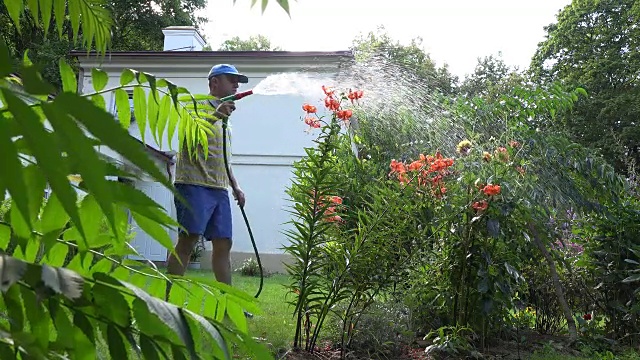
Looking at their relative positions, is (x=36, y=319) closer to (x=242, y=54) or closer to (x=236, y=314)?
(x=236, y=314)

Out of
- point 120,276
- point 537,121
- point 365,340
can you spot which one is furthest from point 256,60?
point 120,276

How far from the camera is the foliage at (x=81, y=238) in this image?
0.43 metres

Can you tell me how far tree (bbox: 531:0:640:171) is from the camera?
27.1 m

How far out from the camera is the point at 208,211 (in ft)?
14.6

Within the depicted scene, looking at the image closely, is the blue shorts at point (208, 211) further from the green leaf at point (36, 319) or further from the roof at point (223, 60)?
the roof at point (223, 60)

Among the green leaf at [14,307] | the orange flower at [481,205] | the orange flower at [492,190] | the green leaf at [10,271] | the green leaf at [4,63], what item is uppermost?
the green leaf at [4,63]

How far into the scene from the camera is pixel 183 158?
4461 mm

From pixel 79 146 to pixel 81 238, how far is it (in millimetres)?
292

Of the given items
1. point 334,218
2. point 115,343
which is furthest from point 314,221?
point 115,343

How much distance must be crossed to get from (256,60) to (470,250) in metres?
11.7

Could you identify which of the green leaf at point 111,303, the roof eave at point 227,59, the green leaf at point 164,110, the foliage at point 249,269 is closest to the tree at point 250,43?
the roof eave at point 227,59

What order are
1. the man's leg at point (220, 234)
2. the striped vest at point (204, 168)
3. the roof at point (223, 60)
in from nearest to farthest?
the striped vest at point (204, 168) < the man's leg at point (220, 234) < the roof at point (223, 60)

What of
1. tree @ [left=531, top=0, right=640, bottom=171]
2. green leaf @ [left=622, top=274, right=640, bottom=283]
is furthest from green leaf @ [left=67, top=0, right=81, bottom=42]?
tree @ [left=531, top=0, right=640, bottom=171]

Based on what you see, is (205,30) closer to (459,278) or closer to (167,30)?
(167,30)
